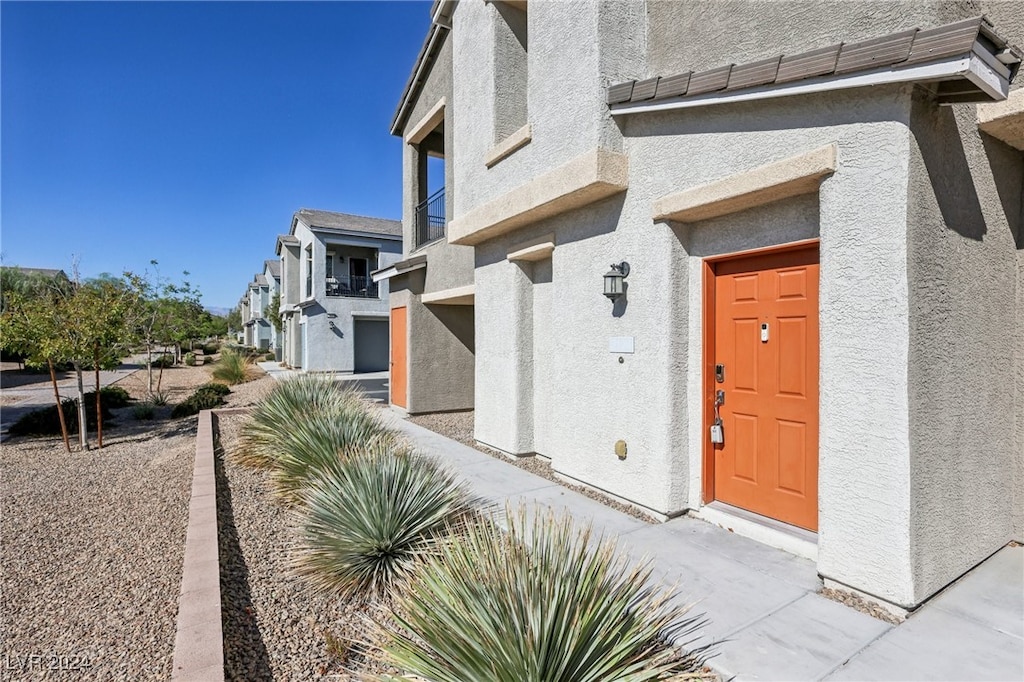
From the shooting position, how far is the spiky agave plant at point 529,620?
245 cm

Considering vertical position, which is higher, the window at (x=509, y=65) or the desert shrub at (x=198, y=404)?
the window at (x=509, y=65)

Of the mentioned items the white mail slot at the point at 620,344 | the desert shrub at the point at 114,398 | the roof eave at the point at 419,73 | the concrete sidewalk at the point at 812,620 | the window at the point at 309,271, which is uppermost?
the roof eave at the point at 419,73

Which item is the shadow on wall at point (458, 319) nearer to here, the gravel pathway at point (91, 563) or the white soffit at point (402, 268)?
the white soffit at point (402, 268)

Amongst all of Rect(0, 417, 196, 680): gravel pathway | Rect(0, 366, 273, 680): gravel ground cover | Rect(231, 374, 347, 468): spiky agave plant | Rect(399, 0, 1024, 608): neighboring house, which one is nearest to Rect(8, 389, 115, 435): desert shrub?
Rect(0, 366, 273, 680): gravel ground cover

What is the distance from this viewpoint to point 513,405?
8.39 m

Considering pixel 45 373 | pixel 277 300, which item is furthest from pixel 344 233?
pixel 45 373

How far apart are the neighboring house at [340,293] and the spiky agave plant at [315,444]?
20418mm

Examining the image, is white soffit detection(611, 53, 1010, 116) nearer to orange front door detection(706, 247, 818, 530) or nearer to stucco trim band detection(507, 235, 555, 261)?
orange front door detection(706, 247, 818, 530)

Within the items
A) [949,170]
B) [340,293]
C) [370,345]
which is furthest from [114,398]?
[949,170]

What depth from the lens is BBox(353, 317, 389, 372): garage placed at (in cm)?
2888

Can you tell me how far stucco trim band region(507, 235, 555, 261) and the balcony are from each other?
21.8m

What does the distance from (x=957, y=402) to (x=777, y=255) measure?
1.85 m

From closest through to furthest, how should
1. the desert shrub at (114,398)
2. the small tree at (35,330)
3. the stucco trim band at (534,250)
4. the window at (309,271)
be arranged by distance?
the stucco trim band at (534,250) → the small tree at (35,330) → the desert shrub at (114,398) → the window at (309,271)

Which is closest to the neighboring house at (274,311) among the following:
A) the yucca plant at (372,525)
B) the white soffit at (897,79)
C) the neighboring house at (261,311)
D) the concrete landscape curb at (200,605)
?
the neighboring house at (261,311)
